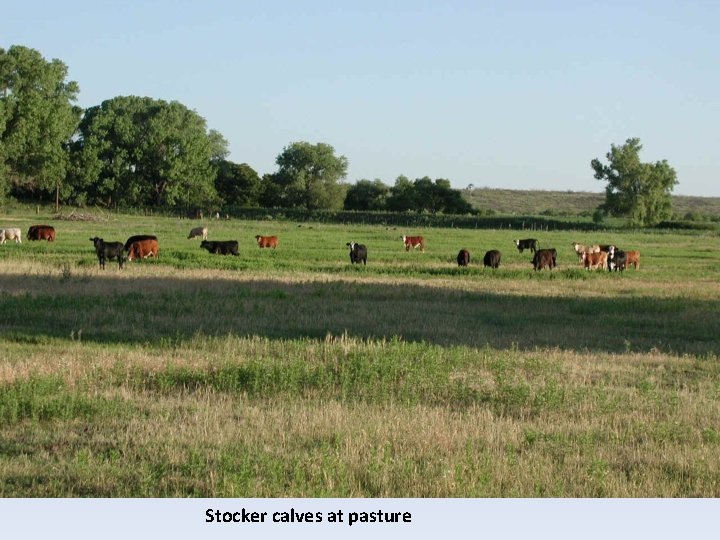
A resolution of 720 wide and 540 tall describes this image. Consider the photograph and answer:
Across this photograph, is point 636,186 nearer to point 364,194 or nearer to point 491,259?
point 364,194

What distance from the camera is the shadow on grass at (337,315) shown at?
17844 millimetres

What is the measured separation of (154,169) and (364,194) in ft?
114

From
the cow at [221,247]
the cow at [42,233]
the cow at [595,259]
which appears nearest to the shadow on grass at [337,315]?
the cow at [595,259]

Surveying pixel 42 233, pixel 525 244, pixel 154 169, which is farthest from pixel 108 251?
pixel 154 169

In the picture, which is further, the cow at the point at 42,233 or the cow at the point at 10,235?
the cow at the point at 42,233

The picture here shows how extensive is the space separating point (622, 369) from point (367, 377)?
4.24 m

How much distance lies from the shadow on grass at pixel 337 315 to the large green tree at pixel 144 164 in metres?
72.2

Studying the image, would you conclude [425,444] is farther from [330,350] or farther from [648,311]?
[648,311]

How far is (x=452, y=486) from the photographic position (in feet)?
27.1

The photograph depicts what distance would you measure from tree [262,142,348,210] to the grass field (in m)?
94.6

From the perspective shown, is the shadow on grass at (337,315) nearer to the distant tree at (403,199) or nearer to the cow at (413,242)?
the cow at (413,242)

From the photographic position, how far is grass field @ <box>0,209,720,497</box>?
Result: 8.55 m

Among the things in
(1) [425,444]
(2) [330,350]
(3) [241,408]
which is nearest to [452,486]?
(1) [425,444]

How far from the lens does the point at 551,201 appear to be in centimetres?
18000
